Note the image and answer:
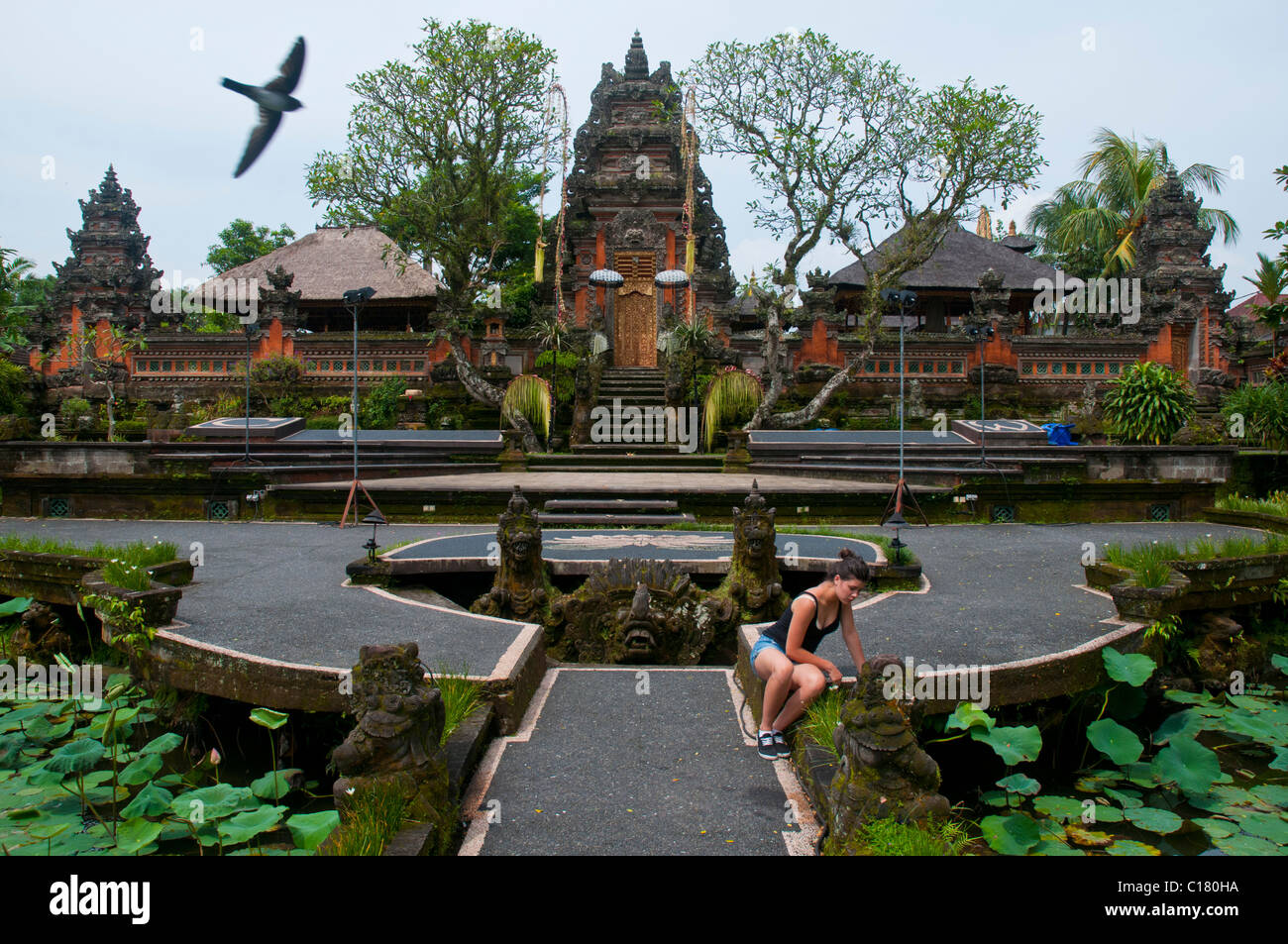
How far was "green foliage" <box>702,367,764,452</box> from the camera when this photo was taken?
55.6 ft

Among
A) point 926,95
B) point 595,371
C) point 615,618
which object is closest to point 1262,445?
point 926,95

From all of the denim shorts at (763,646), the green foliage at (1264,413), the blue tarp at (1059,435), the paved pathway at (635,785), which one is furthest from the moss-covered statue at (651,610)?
the green foliage at (1264,413)

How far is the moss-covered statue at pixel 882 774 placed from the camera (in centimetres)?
294

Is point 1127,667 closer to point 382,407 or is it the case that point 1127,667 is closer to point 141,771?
point 141,771

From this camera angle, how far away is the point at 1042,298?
2600 centimetres

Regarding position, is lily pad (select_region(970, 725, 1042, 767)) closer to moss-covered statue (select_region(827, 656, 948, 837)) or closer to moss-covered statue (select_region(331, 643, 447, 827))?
moss-covered statue (select_region(827, 656, 948, 837))

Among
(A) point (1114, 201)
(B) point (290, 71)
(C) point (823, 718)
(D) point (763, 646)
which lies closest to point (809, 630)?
(D) point (763, 646)

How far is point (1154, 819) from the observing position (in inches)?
146

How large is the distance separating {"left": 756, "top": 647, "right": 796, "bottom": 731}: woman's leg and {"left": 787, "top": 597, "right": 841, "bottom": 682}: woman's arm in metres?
0.06

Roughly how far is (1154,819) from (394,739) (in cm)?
356

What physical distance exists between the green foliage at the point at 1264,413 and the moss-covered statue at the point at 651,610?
1271cm

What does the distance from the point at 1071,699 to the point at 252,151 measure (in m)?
5.56

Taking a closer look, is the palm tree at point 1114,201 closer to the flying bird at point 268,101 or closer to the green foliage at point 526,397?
the green foliage at point 526,397

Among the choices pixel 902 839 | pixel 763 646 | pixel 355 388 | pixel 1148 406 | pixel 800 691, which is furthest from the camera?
pixel 1148 406
